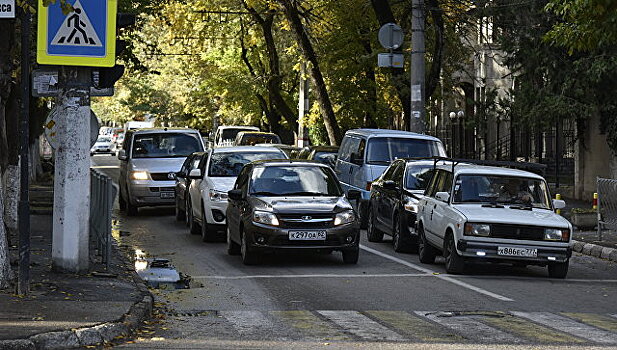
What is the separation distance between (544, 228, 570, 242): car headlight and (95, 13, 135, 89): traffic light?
637cm

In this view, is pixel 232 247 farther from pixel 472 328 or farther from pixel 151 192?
pixel 151 192

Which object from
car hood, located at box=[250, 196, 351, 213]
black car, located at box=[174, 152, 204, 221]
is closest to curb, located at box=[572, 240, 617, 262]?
car hood, located at box=[250, 196, 351, 213]

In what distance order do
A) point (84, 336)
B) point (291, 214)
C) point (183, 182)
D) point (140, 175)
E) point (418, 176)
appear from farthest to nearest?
point (140, 175)
point (183, 182)
point (418, 176)
point (291, 214)
point (84, 336)

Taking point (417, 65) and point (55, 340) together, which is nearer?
point (55, 340)

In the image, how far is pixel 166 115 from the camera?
8312cm

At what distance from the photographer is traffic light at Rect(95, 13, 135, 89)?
46.6ft

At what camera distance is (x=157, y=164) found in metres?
28.0

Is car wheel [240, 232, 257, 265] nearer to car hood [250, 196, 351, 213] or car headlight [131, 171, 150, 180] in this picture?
car hood [250, 196, 351, 213]

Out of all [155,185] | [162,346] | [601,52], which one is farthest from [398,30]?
[162,346]

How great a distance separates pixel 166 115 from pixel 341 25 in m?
44.5

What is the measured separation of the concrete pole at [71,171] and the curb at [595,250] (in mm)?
10135

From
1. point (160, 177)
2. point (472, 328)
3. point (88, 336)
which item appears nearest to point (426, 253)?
point (472, 328)

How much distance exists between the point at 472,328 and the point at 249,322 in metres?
2.22

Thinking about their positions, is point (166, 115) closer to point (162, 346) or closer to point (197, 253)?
point (197, 253)
